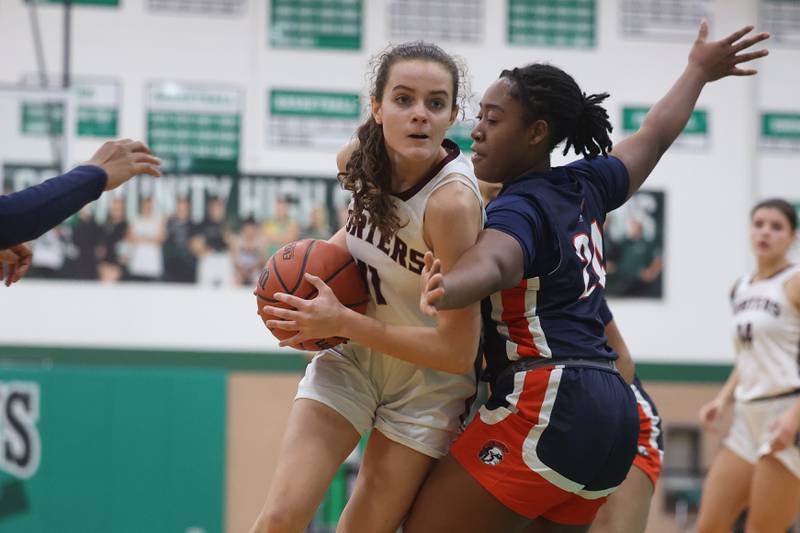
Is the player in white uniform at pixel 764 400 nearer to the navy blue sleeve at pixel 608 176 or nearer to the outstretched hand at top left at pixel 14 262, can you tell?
the navy blue sleeve at pixel 608 176

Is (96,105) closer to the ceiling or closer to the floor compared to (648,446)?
closer to the ceiling

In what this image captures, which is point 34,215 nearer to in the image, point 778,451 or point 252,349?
point 778,451

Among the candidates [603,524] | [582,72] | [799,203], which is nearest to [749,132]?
[799,203]

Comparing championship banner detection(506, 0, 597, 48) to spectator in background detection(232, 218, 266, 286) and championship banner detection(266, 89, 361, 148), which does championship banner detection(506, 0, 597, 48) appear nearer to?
championship banner detection(266, 89, 361, 148)

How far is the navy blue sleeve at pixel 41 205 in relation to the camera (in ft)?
10.1

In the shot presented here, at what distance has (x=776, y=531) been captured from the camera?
548 centimetres

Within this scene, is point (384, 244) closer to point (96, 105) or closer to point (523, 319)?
point (523, 319)

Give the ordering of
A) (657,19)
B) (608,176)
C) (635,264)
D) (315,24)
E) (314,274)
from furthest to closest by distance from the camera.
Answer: (657,19)
(635,264)
(315,24)
(608,176)
(314,274)

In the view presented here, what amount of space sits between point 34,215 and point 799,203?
312 inches

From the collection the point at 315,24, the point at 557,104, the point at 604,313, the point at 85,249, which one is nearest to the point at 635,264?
the point at 315,24

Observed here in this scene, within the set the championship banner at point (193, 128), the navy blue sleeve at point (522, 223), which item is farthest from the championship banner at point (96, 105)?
the navy blue sleeve at point (522, 223)

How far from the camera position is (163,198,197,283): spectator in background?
8.80 m

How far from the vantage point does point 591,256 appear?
315cm

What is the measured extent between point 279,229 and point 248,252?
318 mm
